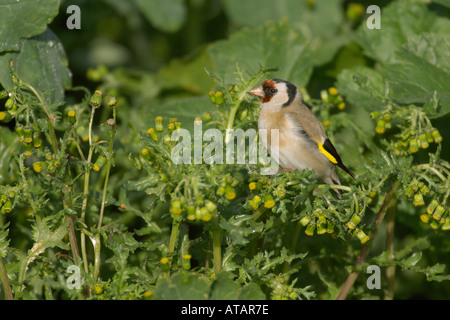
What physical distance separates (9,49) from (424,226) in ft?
8.20

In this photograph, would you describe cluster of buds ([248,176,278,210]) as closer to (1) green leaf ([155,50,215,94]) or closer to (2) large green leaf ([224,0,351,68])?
(1) green leaf ([155,50,215,94])

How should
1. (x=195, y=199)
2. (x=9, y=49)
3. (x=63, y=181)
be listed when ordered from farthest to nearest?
(x=9, y=49), (x=63, y=181), (x=195, y=199)

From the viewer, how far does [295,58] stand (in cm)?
356

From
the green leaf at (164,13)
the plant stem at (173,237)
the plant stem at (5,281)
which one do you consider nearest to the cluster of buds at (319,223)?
the plant stem at (173,237)

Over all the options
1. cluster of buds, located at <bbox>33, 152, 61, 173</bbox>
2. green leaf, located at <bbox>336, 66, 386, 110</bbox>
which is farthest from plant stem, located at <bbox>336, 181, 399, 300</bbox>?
cluster of buds, located at <bbox>33, 152, 61, 173</bbox>

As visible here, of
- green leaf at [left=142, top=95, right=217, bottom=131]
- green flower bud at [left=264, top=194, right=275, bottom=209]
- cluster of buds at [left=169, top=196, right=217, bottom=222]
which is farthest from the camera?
green leaf at [left=142, top=95, right=217, bottom=131]

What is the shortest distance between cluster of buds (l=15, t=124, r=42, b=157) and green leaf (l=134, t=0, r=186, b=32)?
82.3 inches

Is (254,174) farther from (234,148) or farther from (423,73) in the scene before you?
(423,73)

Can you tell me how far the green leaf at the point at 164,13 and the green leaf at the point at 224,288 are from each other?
249cm

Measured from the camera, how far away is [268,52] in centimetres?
362

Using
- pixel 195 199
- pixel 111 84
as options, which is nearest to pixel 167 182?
pixel 195 199

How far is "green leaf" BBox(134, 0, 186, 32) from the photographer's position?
4.16 m

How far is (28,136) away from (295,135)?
131cm

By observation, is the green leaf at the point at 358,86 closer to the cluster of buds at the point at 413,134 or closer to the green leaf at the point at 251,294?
the cluster of buds at the point at 413,134
